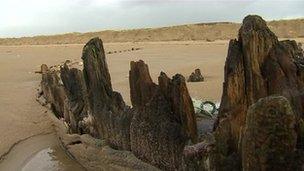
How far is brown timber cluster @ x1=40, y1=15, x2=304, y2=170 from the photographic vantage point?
Result: 3557 mm

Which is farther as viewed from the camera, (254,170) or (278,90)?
(278,90)

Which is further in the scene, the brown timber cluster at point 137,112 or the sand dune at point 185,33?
the sand dune at point 185,33

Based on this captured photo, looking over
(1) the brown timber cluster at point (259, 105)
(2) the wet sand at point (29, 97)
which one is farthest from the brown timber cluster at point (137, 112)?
(2) the wet sand at point (29, 97)

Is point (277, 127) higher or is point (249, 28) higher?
point (249, 28)

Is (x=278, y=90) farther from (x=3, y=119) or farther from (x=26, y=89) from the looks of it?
(x=26, y=89)

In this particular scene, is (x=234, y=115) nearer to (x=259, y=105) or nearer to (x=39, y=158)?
(x=259, y=105)

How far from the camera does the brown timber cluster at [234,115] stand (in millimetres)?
3557

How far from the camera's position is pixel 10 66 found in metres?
24.9

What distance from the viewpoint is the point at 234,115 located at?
4.50m

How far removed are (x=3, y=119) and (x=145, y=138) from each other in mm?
5704

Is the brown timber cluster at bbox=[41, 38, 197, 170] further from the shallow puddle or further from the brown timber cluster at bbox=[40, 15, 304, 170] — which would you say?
the shallow puddle

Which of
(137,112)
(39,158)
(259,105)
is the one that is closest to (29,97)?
(39,158)

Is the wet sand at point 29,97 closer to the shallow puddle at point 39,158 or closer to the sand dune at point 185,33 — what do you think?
the shallow puddle at point 39,158

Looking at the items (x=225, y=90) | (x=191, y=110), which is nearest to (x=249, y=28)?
(x=225, y=90)
